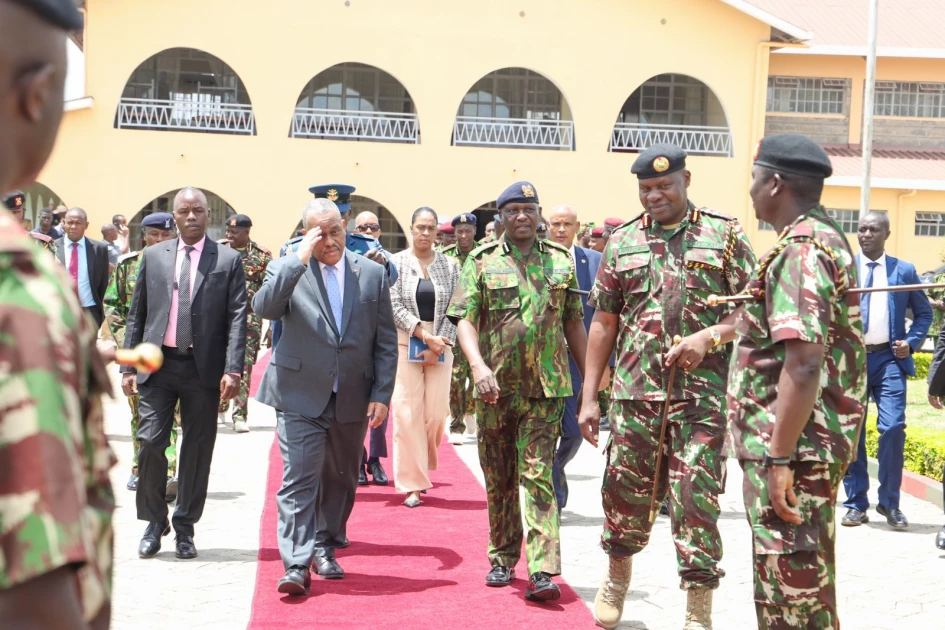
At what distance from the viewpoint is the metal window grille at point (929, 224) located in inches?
1144

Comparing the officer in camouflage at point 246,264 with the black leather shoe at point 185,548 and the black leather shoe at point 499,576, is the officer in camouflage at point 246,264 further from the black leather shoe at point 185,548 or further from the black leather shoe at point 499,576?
the black leather shoe at point 499,576

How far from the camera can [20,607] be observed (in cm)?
138

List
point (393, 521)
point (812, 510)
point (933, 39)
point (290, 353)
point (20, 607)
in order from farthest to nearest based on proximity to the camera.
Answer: point (933, 39), point (393, 521), point (290, 353), point (812, 510), point (20, 607)

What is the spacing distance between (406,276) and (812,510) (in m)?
5.51

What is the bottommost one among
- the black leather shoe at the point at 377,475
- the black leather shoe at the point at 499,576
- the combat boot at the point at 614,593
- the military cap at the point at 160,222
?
the black leather shoe at the point at 377,475

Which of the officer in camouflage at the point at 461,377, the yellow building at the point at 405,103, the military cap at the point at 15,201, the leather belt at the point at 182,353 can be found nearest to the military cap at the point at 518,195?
the officer in camouflage at the point at 461,377

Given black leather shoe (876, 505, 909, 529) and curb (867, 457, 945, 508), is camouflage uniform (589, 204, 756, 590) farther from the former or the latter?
curb (867, 457, 945, 508)

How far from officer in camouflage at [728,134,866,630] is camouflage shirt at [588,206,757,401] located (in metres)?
1.26

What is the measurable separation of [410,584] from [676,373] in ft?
6.58

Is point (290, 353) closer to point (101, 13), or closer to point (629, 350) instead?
point (629, 350)

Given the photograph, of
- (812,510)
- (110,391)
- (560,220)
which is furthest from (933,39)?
(110,391)

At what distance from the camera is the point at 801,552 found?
12.9ft

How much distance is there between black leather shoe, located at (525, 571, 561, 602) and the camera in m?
5.93

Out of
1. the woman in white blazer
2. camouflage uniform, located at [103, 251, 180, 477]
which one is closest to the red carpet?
the woman in white blazer
